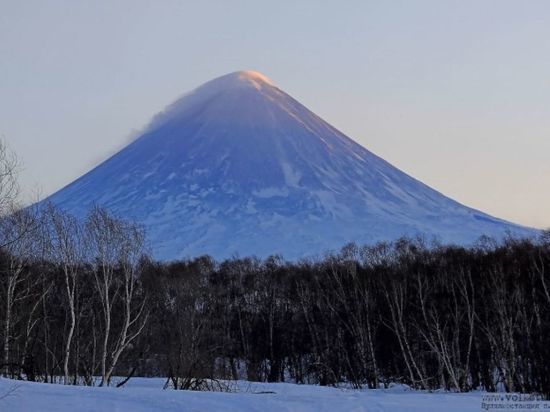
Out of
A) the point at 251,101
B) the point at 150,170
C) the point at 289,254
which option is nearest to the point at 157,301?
the point at 289,254

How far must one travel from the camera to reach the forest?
27469mm

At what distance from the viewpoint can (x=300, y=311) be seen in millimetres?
49062

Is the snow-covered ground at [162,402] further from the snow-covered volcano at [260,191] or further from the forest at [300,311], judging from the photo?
the snow-covered volcano at [260,191]

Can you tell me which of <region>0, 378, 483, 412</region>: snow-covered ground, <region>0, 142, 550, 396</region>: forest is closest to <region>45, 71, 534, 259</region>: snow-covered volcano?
<region>0, 142, 550, 396</region>: forest

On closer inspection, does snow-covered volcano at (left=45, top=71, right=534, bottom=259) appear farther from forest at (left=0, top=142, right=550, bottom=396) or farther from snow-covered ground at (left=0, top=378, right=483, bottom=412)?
snow-covered ground at (left=0, top=378, right=483, bottom=412)

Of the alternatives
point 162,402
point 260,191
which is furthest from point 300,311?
point 260,191

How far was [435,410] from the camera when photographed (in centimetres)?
1005

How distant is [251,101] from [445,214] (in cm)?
5580

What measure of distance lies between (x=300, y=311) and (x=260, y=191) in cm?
6568

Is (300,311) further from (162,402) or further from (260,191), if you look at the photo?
(260,191)

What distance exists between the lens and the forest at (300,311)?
27.5 m

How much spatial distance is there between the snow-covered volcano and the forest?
4069 centimetres

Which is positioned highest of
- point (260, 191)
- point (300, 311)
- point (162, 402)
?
point (260, 191)

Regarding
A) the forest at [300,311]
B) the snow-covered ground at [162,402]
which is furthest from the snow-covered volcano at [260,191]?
the snow-covered ground at [162,402]
